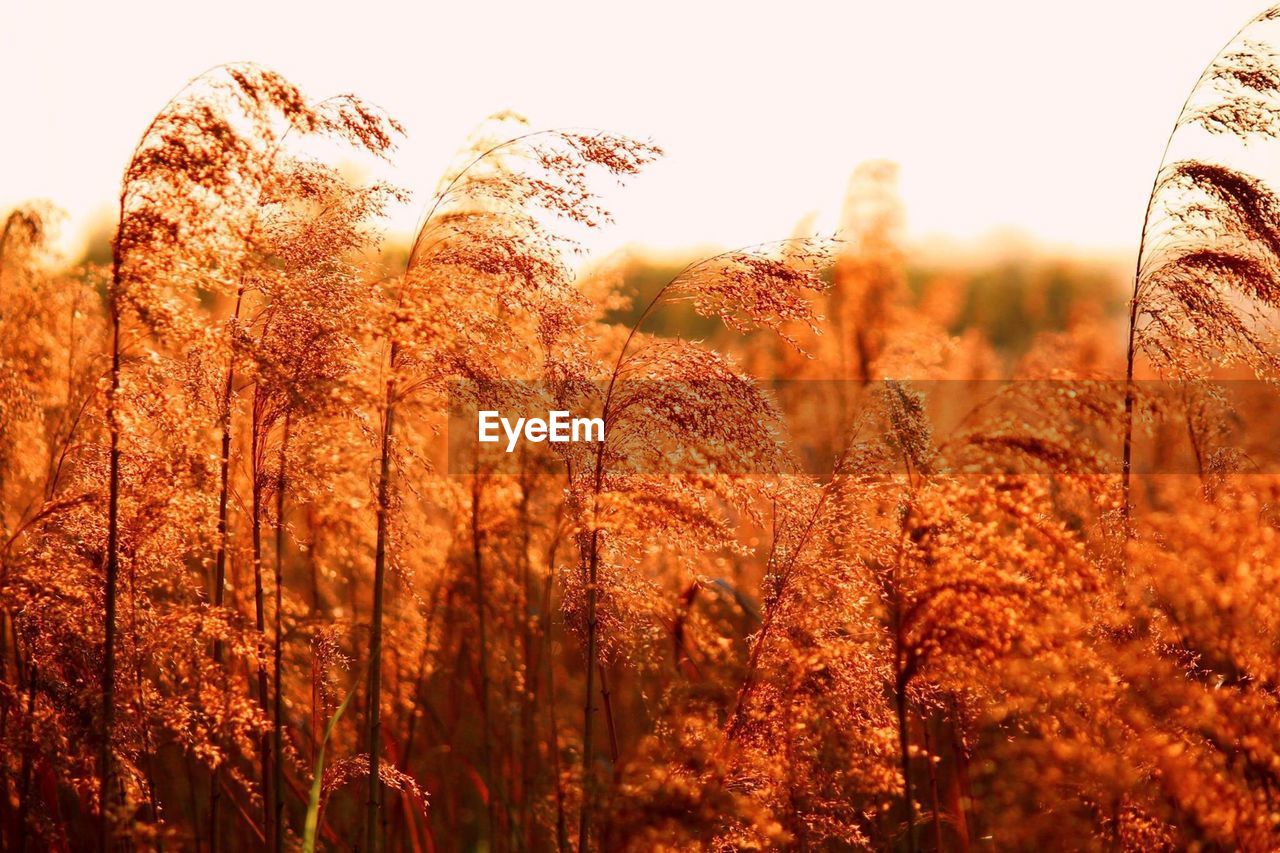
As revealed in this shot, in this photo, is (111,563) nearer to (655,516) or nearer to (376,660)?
(376,660)

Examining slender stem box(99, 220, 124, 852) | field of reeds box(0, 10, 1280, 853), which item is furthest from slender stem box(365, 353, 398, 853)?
slender stem box(99, 220, 124, 852)

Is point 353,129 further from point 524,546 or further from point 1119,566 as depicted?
point 1119,566

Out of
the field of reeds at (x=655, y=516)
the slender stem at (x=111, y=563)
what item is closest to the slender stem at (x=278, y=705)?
the field of reeds at (x=655, y=516)

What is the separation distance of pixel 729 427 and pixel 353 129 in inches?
65.5

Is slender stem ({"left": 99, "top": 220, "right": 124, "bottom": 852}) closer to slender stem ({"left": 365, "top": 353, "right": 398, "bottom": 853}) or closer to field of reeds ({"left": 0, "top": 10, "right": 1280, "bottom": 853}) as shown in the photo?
field of reeds ({"left": 0, "top": 10, "right": 1280, "bottom": 853})

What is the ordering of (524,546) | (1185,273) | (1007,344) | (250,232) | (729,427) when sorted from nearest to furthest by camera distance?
(250,232)
(729,427)
(1185,273)
(524,546)
(1007,344)

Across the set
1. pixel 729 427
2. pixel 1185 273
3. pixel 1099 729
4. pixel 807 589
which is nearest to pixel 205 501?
pixel 729 427

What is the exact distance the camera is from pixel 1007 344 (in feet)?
89.4

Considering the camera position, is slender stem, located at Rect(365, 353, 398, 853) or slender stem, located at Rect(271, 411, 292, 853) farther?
slender stem, located at Rect(271, 411, 292, 853)

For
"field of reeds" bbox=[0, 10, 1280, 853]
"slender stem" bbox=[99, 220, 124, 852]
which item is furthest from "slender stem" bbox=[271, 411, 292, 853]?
"slender stem" bbox=[99, 220, 124, 852]

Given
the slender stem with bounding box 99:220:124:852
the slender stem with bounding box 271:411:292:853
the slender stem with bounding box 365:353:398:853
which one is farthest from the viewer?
the slender stem with bounding box 271:411:292:853

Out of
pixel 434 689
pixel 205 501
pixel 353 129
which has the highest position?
pixel 353 129

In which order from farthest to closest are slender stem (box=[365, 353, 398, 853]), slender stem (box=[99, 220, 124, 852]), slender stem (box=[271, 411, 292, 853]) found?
slender stem (box=[271, 411, 292, 853]) → slender stem (box=[365, 353, 398, 853]) → slender stem (box=[99, 220, 124, 852])

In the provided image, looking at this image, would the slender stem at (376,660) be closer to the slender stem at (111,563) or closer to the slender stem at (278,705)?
the slender stem at (278,705)
